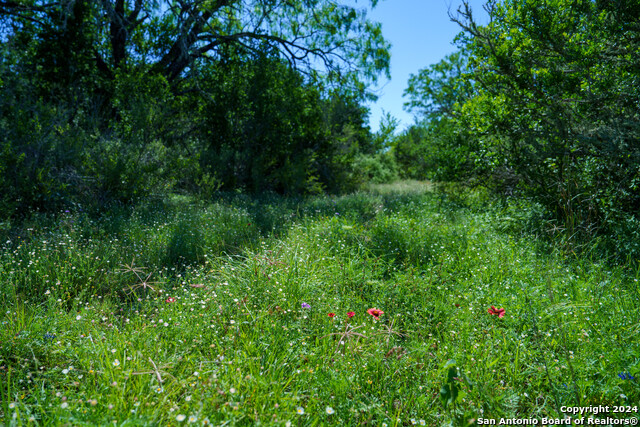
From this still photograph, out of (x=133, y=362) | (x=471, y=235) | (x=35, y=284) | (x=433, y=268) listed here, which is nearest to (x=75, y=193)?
(x=35, y=284)

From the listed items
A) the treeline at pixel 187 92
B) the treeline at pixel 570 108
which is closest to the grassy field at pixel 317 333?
the treeline at pixel 570 108

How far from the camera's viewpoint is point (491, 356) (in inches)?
Answer: 103

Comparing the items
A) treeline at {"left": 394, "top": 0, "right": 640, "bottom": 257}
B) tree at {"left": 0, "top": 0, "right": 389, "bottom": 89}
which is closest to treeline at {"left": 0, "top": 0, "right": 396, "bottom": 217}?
tree at {"left": 0, "top": 0, "right": 389, "bottom": 89}

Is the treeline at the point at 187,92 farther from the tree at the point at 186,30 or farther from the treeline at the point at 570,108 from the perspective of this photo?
the treeline at the point at 570,108

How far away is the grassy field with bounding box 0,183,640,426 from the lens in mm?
2049

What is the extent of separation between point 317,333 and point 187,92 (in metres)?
11.4

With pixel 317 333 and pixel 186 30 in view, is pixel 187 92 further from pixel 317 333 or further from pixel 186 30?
pixel 317 333

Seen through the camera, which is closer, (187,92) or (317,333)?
(317,333)

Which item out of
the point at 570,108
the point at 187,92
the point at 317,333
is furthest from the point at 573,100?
the point at 187,92

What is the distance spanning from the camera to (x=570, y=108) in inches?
207

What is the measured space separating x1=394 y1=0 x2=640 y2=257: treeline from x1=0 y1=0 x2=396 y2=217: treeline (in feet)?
22.0

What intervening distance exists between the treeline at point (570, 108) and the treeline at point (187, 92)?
6693 mm

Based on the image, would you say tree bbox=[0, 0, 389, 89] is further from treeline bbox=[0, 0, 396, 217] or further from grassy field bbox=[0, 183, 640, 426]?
grassy field bbox=[0, 183, 640, 426]

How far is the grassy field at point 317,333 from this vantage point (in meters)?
2.05
